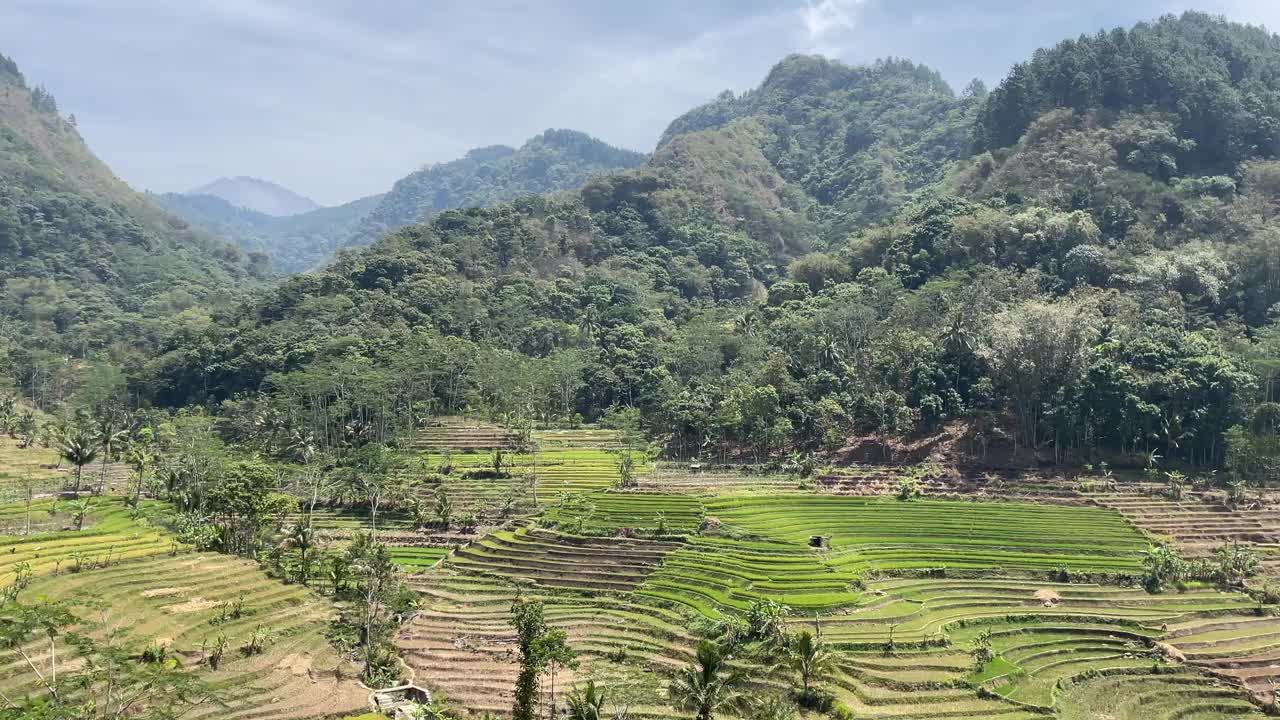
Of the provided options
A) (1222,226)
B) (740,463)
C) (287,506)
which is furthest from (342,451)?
(1222,226)

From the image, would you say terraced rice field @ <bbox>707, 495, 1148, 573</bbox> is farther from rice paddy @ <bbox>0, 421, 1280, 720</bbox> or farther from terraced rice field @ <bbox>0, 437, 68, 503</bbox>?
terraced rice field @ <bbox>0, 437, 68, 503</bbox>

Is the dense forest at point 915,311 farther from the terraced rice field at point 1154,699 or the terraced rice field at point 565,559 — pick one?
the terraced rice field at point 1154,699

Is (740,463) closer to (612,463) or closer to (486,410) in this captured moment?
(612,463)

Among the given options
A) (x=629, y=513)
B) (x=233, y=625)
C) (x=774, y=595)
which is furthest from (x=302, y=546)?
(x=774, y=595)

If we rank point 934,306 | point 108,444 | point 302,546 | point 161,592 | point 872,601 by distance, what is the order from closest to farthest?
point 161,592 → point 872,601 → point 302,546 → point 108,444 → point 934,306

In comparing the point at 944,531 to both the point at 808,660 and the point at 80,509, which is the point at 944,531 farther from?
the point at 80,509

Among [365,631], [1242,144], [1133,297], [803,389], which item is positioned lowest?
[365,631]

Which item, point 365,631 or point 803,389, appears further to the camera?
point 803,389

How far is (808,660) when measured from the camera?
32.0m

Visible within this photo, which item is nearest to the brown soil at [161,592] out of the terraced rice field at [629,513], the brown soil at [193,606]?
the brown soil at [193,606]

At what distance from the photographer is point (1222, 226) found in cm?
9406

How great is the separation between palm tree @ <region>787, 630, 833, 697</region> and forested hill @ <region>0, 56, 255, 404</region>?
340 feet

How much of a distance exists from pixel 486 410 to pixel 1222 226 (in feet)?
264

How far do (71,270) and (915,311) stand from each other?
145m
